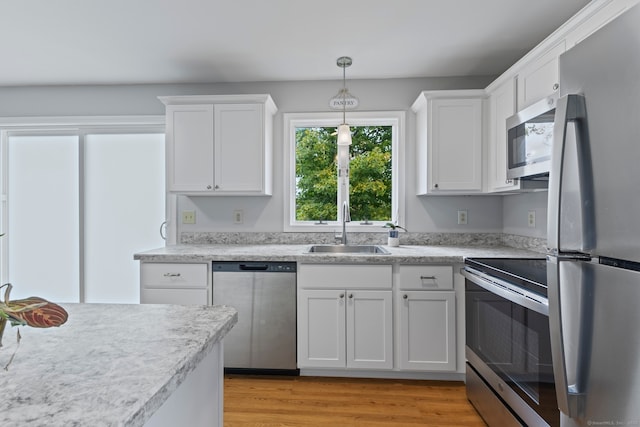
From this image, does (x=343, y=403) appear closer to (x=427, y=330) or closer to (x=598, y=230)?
(x=427, y=330)

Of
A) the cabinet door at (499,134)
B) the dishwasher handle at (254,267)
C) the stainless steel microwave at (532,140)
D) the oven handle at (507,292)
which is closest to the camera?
Result: the oven handle at (507,292)

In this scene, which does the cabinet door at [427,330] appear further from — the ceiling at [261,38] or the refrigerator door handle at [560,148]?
the ceiling at [261,38]

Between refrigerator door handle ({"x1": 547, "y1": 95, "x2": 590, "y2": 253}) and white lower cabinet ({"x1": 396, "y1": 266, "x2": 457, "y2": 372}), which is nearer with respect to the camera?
refrigerator door handle ({"x1": 547, "y1": 95, "x2": 590, "y2": 253})

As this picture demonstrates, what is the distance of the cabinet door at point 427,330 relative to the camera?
2.25m

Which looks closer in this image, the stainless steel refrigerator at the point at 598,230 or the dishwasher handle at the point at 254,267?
the stainless steel refrigerator at the point at 598,230

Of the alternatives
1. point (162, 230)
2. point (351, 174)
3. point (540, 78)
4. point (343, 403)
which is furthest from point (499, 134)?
point (162, 230)

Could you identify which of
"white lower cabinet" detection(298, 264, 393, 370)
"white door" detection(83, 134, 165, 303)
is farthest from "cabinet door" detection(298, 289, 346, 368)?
"white door" detection(83, 134, 165, 303)

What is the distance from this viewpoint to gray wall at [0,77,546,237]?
2.90m

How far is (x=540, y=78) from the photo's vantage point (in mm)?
1921

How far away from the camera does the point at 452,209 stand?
291 centimetres

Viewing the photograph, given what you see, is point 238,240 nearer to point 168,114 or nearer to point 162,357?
point 168,114

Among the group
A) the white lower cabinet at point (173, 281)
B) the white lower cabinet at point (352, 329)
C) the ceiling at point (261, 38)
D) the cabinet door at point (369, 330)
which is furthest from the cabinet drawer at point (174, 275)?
the ceiling at point (261, 38)

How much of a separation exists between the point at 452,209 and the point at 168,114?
8.03 ft

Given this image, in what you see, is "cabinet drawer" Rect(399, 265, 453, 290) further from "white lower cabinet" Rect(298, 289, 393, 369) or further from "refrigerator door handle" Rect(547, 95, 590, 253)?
"refrigerator door handle" Rect(547, 95, 590, 253)
